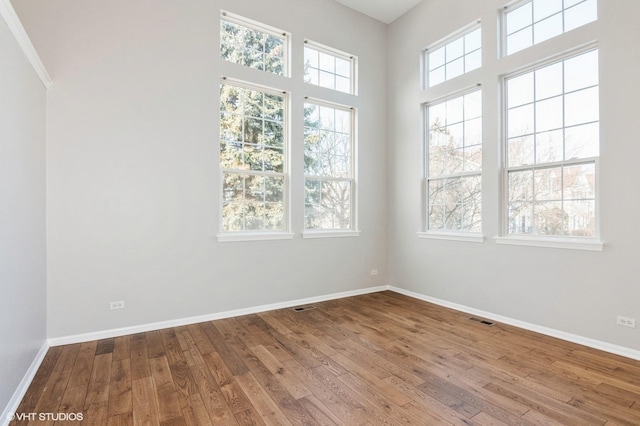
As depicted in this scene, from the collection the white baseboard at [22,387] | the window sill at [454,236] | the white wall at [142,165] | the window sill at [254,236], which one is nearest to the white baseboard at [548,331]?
the window sill at [454,236]

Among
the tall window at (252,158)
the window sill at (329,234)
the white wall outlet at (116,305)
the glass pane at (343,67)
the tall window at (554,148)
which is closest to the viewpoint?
the tall window at (554,148)

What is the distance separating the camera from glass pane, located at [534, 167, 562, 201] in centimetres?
321

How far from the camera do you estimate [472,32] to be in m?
4.00

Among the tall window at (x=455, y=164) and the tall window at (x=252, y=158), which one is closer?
the tall window at (x=252, y=158)

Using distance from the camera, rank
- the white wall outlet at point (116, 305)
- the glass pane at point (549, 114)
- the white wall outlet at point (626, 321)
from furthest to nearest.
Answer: the glass pane at point (549, 114), the white wall outlet at point (116, 305), the white wall outlet at point (626, 321)

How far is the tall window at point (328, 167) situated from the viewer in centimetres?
441

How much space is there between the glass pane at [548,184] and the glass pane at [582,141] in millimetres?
187

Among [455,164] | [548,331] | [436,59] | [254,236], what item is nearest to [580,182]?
[455,164]

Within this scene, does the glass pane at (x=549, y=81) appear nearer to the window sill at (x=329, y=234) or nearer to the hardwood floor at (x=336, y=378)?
the hardwood floor at (x=336, y=378)

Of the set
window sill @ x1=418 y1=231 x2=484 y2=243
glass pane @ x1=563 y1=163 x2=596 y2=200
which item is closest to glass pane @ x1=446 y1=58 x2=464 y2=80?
glass pane @ x1=563 y1=163 x2=596 y2=200

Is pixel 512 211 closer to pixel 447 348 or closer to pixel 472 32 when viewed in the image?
pixel 447 348

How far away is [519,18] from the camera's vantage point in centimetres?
353

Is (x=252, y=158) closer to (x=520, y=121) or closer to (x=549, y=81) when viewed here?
(x=520, y=121)

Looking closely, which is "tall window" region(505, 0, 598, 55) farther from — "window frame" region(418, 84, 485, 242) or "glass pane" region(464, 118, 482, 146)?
"glass pane" region(464, 118, 482, 146)
